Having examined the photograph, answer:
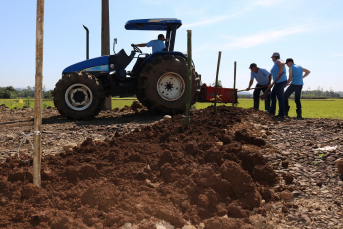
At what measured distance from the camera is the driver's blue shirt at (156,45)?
8.65 m

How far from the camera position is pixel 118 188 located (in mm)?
3455

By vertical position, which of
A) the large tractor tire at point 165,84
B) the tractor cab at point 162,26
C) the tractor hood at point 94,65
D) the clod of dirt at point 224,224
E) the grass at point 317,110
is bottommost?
the clod of dirt at point 224,224

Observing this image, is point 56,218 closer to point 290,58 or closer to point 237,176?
point 237,176

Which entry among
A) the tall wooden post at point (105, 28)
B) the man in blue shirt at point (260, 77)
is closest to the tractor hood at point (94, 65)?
the tall wooden post at point (105, 28)

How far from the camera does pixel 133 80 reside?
899 cm

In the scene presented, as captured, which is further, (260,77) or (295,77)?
(260,77)

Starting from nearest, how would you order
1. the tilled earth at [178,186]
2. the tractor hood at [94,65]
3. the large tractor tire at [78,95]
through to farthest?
1. the tilled earth at [178,186]
2. the large tractor tire at [78,95]
3. the tractor hood at [94,65]

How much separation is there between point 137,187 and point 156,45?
5724 mm

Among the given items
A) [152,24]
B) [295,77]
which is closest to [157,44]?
[152,24]

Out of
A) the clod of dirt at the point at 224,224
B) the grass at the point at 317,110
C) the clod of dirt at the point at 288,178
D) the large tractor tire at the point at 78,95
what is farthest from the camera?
the grass at the point at 317,110

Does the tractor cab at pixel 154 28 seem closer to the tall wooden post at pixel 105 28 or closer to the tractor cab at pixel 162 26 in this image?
the tractor cab at pixel 162 26

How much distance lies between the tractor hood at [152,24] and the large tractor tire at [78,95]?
5.41ft

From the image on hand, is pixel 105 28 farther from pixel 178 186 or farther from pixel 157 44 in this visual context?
pixel 178 186

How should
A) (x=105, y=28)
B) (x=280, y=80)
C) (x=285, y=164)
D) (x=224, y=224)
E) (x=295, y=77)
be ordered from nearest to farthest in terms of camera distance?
(x=224, y=224)
(x=285, y=164)
(x=280, y=80)
(x=295, y=77)
(x=105, y=28)
